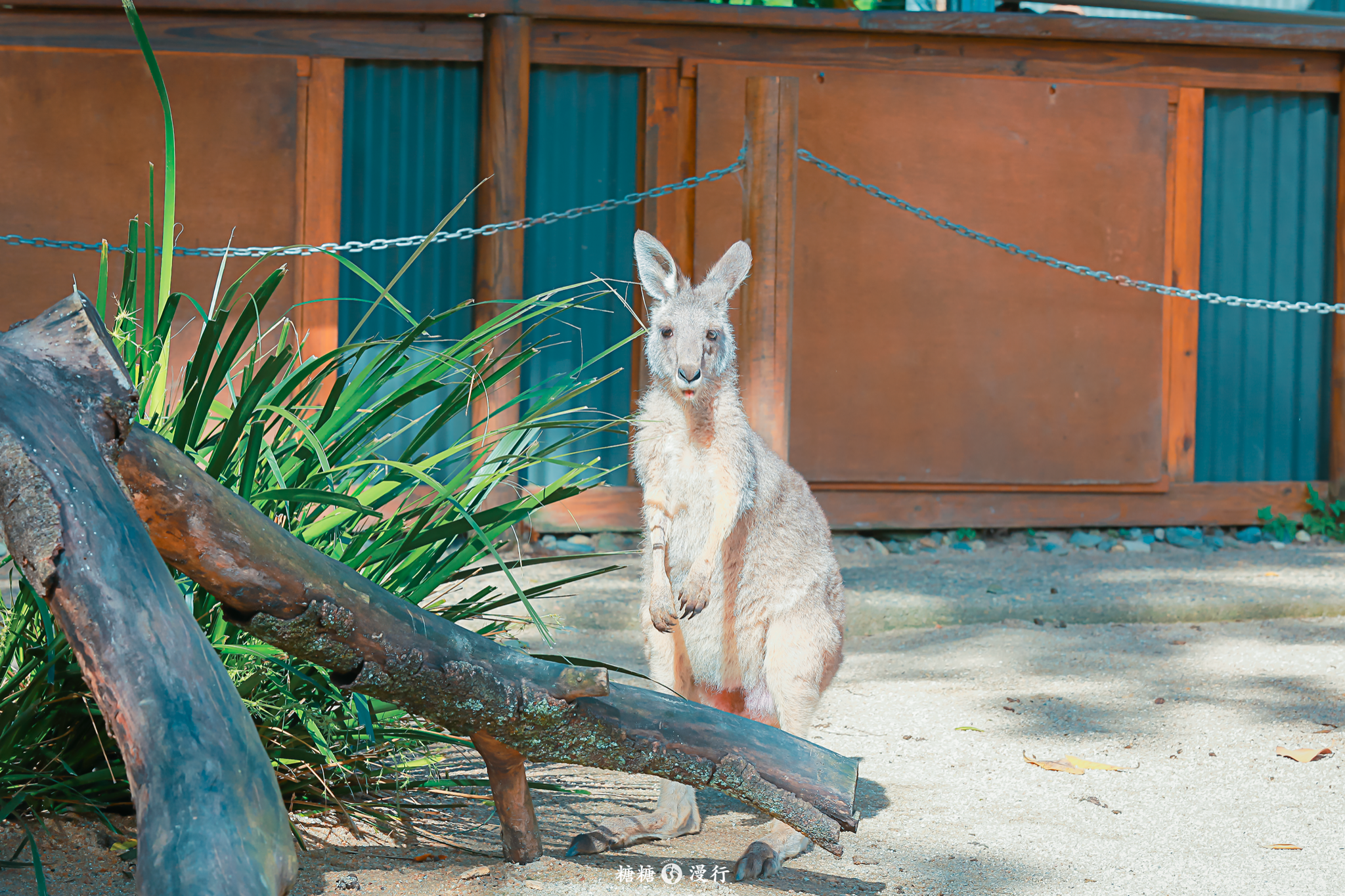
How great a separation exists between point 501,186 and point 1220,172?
4.37 meters

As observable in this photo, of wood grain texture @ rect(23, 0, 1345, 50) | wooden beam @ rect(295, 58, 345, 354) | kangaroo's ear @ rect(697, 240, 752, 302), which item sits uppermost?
wood grain texture @ rect(23, 0, 1345, 50)

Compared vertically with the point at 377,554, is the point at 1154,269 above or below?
above

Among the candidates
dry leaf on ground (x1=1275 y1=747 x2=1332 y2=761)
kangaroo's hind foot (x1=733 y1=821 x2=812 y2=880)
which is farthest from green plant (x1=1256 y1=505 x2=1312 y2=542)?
kangaroo's hind foot (x1=733 y1=821 x2=812 y2=880)

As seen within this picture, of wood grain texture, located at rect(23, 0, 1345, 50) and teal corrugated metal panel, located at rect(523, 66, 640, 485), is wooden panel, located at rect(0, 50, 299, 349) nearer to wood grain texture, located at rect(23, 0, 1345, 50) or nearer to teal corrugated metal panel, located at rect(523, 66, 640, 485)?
wood grain texture, located at rect(23, 0, 1345, 50)

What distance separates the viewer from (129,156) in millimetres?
6320

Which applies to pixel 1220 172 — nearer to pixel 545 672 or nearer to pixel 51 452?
pixel 545 672

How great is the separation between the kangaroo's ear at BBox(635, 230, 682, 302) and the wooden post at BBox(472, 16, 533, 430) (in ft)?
10.5

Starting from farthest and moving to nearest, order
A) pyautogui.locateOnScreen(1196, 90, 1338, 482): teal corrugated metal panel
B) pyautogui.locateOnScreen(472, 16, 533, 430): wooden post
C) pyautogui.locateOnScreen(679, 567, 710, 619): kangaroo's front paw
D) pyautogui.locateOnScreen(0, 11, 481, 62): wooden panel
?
pyautogui.locateOnScreen(1196, 90, 1338, 482): teal corrugated metal panel
pyautogui.locateOnScreen(472, 16, 533, 430): wooden post
pyautogui.locateOnScreen(0, 11, 481, 62): wooden panel
pyautogui.locateOnScreen(679, 567, 710, 619): kangaroo's front paw

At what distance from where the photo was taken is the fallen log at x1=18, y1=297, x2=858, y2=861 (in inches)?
64.8

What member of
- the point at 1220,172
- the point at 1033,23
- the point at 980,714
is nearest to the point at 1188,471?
the point at 1220,172

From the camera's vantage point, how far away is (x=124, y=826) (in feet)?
7.48

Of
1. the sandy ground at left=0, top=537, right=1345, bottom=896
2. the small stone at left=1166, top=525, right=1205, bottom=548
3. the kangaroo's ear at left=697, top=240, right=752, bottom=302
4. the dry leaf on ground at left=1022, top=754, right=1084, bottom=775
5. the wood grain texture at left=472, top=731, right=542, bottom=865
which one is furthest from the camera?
the small stone at left=1166, top=525, right=1205, bottom=548

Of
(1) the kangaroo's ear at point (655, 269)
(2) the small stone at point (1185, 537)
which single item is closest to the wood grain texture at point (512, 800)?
Result: (1) the kangaroo's ear at point (655, 269)

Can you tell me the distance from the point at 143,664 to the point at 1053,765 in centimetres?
265
